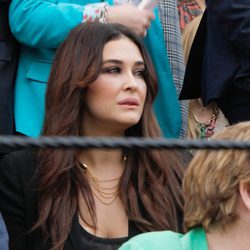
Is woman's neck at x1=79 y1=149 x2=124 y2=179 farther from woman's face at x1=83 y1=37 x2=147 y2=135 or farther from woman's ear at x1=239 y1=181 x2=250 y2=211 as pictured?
woman's ear at x1=239 y1=181 x2=250 y2=211

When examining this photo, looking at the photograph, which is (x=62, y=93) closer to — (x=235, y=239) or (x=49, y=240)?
(x=49, y=240)

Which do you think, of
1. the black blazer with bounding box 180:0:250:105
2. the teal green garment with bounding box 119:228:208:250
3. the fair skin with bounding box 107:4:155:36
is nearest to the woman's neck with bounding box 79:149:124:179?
the black blazer with bounding box 180:0:250:105

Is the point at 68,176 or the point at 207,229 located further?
the point at 68,176

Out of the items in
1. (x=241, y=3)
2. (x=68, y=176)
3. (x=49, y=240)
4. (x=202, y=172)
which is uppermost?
(x=241, y=3)

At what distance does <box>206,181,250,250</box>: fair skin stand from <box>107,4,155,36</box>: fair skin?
4.11 feet

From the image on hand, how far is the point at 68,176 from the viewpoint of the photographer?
2.89 metres

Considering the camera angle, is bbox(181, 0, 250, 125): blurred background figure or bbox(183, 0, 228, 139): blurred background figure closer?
bbox(181, 0, 250, 125): blurred background figure

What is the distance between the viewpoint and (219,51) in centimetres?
319

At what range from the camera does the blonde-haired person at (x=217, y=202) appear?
7.23ft

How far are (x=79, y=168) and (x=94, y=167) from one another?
10 centimetres

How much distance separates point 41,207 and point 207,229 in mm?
775

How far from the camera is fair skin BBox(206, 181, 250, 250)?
223cm

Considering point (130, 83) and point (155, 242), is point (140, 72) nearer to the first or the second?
point (130, 83)

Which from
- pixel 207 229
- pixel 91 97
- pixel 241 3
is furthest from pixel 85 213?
pixel 241 3
